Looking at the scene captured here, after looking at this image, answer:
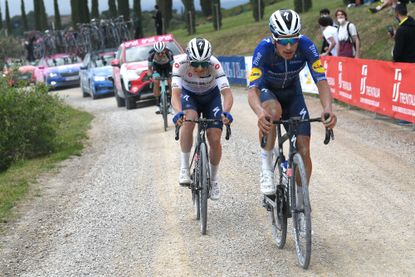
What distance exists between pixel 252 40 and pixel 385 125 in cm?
2337

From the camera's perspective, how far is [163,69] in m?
15.8

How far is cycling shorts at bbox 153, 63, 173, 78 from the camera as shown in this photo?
15.7 m

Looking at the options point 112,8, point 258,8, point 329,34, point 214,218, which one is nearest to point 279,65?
point 214,218

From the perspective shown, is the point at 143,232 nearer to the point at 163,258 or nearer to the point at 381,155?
the point at 163,258

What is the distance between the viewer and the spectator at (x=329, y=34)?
17531 millimetres

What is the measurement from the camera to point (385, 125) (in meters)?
14.0

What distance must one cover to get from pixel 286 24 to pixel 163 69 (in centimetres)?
990

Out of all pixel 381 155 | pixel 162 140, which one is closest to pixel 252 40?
pixel 162 140

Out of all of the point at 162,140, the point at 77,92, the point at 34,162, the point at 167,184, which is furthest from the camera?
the point at 77,92

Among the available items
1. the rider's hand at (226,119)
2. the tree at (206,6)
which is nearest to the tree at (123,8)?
the tree at (206,6)

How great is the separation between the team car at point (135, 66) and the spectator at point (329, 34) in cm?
427

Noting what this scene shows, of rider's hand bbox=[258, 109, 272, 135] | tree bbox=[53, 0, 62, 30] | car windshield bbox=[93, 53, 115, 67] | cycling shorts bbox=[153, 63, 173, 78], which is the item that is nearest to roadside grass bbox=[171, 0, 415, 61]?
car windshield bbox=[93, 53, 115, 67]

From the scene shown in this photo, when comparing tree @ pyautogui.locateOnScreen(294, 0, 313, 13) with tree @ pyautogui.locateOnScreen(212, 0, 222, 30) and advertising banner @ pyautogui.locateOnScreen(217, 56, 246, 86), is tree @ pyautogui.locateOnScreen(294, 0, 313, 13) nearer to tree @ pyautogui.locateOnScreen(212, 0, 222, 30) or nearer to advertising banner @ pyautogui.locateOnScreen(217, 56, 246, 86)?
advertising banner @ pyautogui.locateOnScreen(217, 56, 246, 86)

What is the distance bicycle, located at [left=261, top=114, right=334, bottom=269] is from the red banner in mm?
6694
